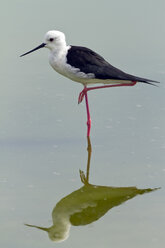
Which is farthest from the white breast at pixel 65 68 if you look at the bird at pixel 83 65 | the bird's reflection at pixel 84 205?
the bird's reflection at pixel 84 205

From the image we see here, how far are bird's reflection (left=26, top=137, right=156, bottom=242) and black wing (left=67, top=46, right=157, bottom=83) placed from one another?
4.45 ft

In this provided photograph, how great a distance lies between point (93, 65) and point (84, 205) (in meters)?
2.07

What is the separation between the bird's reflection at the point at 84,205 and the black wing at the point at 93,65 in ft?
4.45

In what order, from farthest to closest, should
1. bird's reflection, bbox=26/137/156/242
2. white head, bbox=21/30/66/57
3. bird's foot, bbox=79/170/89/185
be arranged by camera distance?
white head, bbox=21/30/66/57, bird's foot, bbox=79/170/89/185, bird's reflection, bbox=26/137/156/242

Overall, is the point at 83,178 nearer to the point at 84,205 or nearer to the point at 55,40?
the point at 84,205

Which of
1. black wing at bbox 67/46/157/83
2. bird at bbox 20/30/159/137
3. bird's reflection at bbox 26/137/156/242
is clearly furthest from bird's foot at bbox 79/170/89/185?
black wing at bbox 67/46/157/83

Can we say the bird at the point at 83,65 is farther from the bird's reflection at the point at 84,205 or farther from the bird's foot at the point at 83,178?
the bird's reflection at the point at 84,205

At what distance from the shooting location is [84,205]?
5926 millimetres

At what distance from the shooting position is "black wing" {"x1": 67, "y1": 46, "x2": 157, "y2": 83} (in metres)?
7.39

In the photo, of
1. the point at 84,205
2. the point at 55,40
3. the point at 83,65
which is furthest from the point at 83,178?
the point at 55,40

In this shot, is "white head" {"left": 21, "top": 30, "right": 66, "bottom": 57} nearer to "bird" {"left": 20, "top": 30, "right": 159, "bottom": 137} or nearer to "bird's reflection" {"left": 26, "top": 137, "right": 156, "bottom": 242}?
"bird" {"left": 20, "top": 30, "right": 159, "bottom": 137}

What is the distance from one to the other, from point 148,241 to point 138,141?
231 centimetres

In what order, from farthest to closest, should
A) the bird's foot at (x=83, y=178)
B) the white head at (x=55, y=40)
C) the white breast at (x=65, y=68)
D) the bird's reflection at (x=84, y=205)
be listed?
1. the white head at (x=55, y=40)
2. the white breast at (x=65, y=68)
3. the bird's foot at (x=83, y=178)
4. the bird's reflection at (x=84, y=205)

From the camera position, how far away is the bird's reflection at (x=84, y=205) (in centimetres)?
545
